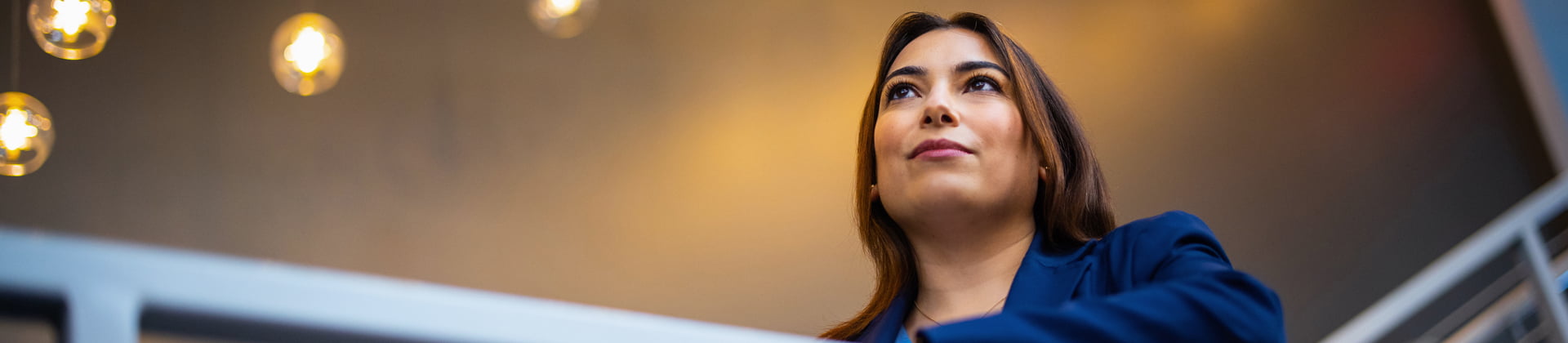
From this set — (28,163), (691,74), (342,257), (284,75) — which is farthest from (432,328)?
(691,74)

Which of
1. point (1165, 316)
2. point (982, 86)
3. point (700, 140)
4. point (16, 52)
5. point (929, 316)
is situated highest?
point (16, 52)

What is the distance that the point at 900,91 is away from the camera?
5.08 feet

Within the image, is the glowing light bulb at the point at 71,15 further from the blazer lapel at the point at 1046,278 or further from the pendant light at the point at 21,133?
the blazer lapel at the point at 1046,278

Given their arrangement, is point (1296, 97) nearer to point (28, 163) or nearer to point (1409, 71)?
point (1409, 71)

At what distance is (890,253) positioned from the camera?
5.22ft

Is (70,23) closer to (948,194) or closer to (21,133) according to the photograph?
(21,133)

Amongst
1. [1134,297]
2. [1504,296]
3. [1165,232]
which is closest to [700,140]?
[1504,296]

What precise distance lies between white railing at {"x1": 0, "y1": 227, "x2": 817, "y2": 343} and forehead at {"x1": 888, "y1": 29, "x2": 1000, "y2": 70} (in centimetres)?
114

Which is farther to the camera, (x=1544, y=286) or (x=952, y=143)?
(x=1544, y=286)

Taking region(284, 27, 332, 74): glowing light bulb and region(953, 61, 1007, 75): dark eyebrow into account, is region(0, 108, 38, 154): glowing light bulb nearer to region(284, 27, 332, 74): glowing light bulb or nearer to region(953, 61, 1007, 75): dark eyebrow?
region(284, 27, 332, 74): glowing light bulb

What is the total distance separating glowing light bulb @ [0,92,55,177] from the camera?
291 cm

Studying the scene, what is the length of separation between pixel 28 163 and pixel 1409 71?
164 inches

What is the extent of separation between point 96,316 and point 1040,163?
128cm

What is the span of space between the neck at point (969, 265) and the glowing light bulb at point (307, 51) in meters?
1.97
